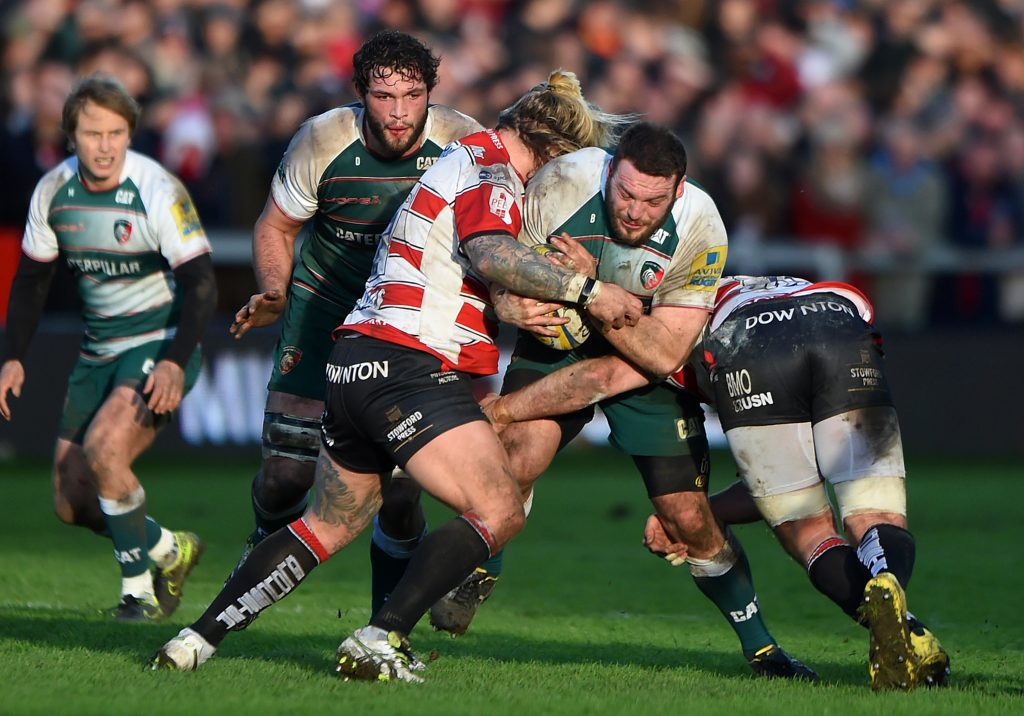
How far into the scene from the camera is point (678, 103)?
16922 millimetres

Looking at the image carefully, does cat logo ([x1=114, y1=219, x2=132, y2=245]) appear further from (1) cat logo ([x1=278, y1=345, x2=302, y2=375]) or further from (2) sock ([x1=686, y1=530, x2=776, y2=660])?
(2) sock ([x1=686, y1=530, x2=776, y2=660])

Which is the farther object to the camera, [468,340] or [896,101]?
[896,101]

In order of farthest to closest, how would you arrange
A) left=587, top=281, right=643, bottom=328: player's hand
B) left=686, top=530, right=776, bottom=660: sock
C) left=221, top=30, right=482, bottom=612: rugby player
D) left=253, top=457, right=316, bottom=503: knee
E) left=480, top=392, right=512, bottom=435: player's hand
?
1. left=253, top=457, right=316, bottom=503: knee
2. left=221, top=30, right=482, bottom=612: rugby player
3. left=686, top=530, right=776, bottom=660: sock
4. left=480, top=392, right=512, bottom=435: player's hand
5. left=587, top=281, right=643, bottom=328: player's hand

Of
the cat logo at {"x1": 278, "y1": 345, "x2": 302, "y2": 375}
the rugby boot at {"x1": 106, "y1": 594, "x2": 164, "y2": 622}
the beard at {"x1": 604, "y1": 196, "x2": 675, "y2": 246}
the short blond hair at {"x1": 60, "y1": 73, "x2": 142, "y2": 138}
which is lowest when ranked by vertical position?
the rugby boot at {"x1": 106, "y1": 594, "x2": 164, "y2": 622}

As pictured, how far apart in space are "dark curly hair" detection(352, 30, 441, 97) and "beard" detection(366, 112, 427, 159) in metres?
0.21

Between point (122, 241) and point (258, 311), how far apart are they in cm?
197

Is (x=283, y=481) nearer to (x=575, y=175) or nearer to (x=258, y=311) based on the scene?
(x=258, y=311)

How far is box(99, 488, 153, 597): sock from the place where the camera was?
8070 millimetres

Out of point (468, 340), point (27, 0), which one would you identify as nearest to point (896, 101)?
point (27, 0)

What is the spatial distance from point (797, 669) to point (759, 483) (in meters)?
0.80

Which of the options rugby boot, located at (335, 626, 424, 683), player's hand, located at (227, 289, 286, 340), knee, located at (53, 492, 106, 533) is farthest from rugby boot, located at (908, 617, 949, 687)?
knee, located at (53, 492, 106, 533)

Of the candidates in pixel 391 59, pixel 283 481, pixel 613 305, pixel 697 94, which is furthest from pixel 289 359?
pixel 697 94

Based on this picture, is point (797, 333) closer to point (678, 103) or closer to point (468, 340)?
point (468, 340)

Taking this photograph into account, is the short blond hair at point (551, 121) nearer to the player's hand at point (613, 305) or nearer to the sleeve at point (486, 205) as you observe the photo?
the sleeve at point (486, 205)
